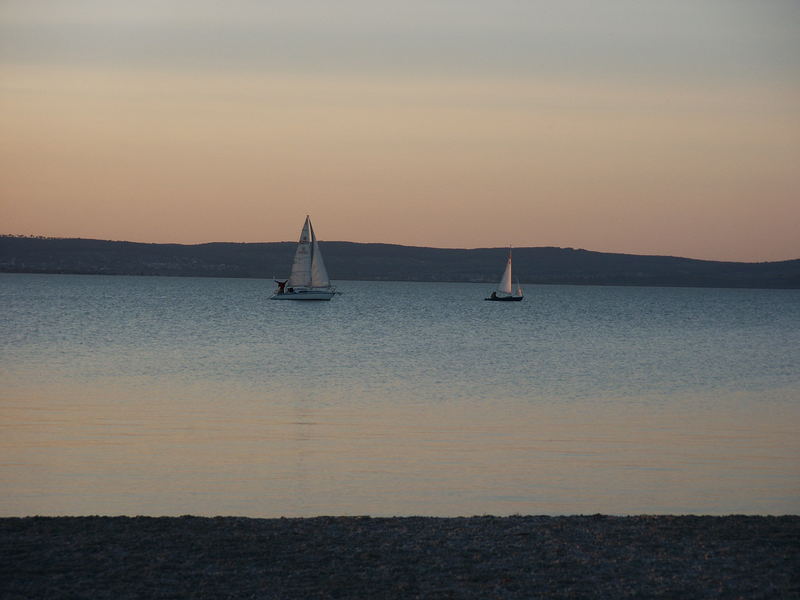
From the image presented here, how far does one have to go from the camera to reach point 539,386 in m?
32.5

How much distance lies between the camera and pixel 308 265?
95.9 meters

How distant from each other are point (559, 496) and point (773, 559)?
4.65 metres

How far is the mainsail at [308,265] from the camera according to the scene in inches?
3617

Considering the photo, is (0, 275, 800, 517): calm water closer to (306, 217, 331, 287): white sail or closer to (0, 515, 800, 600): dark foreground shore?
(0, 515, 800, 600): dark foreground shore

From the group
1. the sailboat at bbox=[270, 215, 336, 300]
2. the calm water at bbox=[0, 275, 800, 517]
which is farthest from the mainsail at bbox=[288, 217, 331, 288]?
the calm water at bbox=[0, 275, 800, 517]

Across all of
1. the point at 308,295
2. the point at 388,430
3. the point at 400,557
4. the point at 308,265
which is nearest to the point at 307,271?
the point at 308,265

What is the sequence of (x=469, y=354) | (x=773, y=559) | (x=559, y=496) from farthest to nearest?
(x=469, y=354)
(x=559, y=496)
(x=773, y=559)

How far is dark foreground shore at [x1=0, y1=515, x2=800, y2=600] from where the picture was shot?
9.29 meters

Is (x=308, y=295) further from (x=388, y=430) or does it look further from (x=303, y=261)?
(x=388, y=430)

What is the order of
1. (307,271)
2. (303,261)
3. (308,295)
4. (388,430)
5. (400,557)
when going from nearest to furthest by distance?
(400,557) → (388,430) → (303,261) → (307,271) → (308,295)

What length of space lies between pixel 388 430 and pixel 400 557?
11.1m

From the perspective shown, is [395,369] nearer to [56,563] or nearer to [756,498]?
[756,498]

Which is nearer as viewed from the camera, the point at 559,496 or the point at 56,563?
the point at 56,563

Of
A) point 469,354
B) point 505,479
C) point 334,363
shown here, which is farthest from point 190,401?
point 469,354
